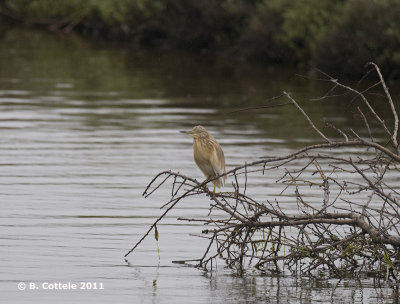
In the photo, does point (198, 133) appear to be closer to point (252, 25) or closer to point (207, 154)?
point (207, 154)

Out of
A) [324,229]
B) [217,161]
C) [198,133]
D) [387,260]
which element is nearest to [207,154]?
[217,161]

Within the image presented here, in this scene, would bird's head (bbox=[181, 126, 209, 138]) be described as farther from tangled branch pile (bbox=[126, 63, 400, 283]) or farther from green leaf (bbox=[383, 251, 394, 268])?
green leaf (bbox=[383, 251, 394, 268])

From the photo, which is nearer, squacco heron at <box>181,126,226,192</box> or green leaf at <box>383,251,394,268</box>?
green leaf at <box>383,251,394,268</box>

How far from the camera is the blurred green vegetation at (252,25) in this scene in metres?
25.5

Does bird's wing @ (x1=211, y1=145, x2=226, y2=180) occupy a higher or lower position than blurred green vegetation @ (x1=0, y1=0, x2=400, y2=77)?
lower

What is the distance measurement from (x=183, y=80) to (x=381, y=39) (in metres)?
4.71

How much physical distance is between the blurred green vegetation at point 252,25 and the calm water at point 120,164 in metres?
1.43

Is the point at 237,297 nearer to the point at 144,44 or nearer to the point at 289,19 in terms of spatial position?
the point at 289,19

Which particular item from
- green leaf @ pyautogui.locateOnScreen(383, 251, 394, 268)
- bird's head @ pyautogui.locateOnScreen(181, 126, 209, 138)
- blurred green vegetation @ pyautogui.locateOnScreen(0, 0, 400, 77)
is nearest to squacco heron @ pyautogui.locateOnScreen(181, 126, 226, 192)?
bird's head @ pyautogui.locateOnScreen(181, 126, 209, 138)

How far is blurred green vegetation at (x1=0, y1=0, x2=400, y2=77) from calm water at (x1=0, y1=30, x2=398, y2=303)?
4.70 ft

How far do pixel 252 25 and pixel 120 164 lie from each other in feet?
55.8

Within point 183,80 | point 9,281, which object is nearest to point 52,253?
point 9,281

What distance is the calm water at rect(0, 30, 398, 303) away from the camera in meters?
7.93

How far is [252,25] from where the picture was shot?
1182 inches
